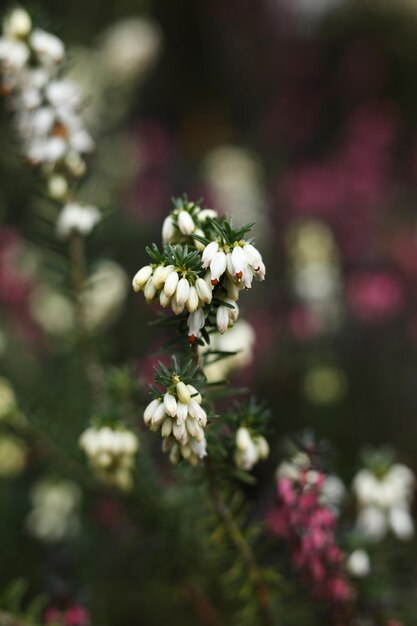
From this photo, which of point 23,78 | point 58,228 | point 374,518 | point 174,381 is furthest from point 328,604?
point 23,78

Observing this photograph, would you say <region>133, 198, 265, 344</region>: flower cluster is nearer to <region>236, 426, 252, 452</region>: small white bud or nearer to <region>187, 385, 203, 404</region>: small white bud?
Result: <region>187, 385, 203, 404</region>: small white bud

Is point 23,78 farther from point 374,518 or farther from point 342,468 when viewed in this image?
point 342,468

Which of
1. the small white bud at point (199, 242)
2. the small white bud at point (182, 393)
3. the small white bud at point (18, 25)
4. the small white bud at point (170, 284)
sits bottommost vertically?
the small white bud at point (182, 393)

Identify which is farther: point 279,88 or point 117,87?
point 279,88

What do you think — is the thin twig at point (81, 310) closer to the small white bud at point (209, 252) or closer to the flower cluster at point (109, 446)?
the flower cluster at point (109, 446)

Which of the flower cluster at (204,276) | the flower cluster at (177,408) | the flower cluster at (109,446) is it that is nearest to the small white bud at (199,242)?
the flower cluster at (204,276)

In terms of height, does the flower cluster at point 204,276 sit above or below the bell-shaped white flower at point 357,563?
above

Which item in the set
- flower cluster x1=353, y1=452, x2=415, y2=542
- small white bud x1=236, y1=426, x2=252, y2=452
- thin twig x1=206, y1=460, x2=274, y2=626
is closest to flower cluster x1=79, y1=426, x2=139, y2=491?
thin twig x1=206, y1=460, x2=274, y2=626
